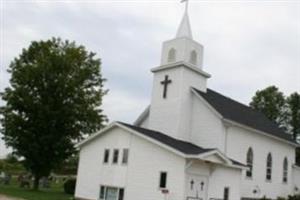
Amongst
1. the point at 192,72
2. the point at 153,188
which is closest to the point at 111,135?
the point at 153,188

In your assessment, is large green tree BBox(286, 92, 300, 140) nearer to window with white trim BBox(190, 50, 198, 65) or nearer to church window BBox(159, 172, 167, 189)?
window with white trim BBox(190, 50, 198, 65)

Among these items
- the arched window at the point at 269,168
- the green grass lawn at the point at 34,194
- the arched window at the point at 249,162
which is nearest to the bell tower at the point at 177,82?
the arched window at the point at 249,162

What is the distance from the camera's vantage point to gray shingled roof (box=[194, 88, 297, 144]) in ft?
102

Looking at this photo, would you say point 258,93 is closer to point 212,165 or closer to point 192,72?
point 192,72

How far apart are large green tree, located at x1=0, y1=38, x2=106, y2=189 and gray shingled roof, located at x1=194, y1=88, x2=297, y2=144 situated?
11.8 metres

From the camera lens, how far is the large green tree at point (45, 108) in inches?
1464

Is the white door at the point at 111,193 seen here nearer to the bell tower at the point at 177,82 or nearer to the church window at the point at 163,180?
the church window at the point at 163,180

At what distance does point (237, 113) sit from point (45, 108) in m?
15.9

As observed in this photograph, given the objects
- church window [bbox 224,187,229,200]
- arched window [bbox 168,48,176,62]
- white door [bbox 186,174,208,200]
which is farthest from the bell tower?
white door [bbox 186,174,208,200]

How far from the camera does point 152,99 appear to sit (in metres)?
32.4

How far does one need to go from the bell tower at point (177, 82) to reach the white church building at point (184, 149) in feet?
0.23

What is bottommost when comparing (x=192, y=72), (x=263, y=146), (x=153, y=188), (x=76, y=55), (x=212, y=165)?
(x=153, y=188)

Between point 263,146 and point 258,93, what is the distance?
29.2m

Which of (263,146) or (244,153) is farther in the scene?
(263,146)
